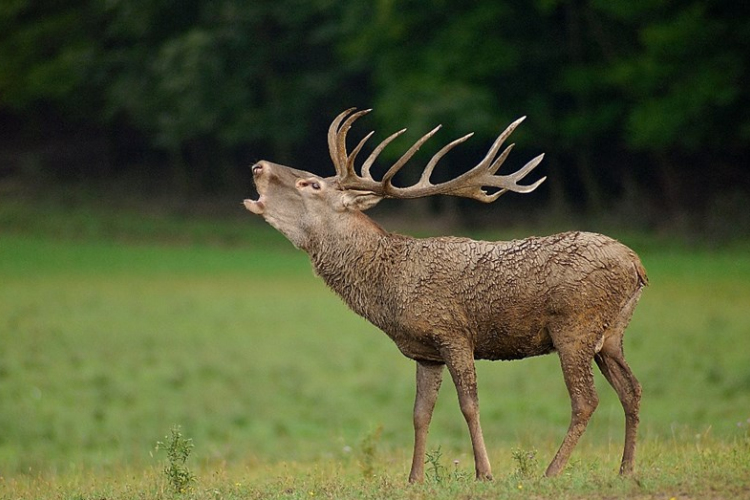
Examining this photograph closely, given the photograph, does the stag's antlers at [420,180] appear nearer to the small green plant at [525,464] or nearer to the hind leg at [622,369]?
the hind leg at [622,369]

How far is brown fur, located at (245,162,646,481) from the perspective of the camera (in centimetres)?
890

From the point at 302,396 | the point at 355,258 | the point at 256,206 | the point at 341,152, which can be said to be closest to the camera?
the point at 355,258

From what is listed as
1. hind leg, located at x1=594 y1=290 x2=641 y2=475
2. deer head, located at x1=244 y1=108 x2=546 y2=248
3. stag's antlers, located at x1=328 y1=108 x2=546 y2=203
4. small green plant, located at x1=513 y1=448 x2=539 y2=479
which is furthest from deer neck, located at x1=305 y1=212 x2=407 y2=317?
hind leg, located at x1=594 y1=290 x2=641 y2=475

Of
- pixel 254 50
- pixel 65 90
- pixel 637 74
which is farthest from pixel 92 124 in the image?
pixel 637 74

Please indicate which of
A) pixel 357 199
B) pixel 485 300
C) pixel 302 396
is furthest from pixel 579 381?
pixel 302 396

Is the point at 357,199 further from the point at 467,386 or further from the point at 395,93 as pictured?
the point at 395,93

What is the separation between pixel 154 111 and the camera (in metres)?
47.7

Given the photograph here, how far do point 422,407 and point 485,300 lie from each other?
0.91 meters

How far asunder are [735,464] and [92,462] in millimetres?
7079

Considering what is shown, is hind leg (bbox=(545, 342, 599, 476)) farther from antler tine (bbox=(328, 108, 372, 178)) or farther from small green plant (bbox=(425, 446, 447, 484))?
antler tine (bbox=(328, 108, 372, 178))

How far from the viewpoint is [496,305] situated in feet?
29.7

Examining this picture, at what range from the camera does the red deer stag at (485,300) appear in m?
8.90

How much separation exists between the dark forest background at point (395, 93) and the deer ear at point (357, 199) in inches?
969

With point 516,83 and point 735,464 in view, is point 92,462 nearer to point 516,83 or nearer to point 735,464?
point 735,464
